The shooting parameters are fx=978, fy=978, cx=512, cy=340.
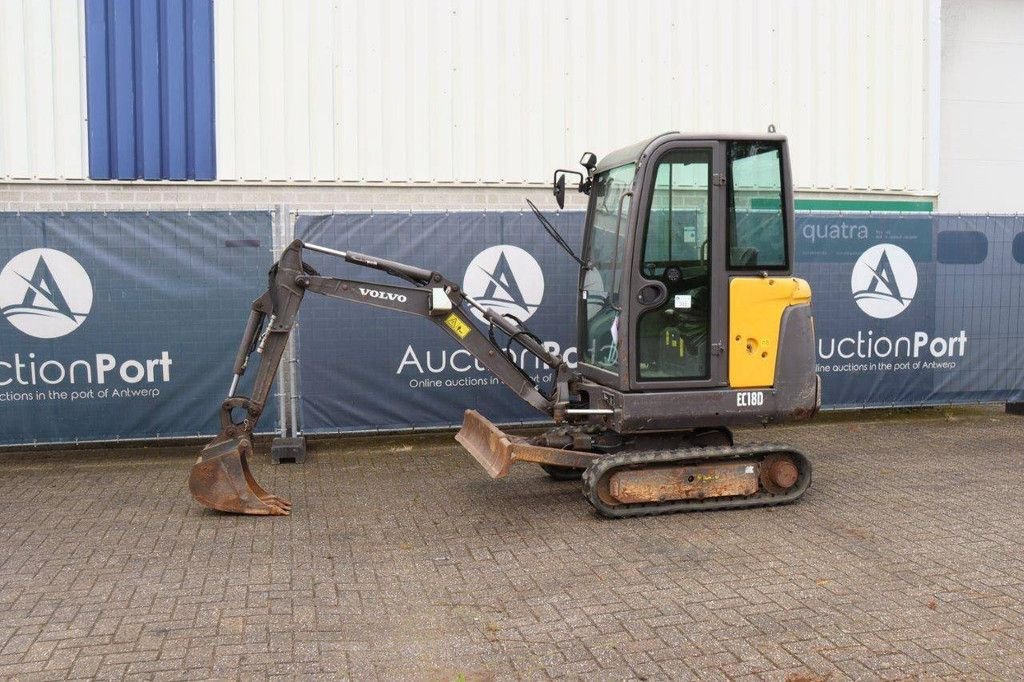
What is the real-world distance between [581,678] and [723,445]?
Result: 11.6 ft

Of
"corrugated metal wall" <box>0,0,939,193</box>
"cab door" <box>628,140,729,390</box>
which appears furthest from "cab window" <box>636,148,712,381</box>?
"corrugated metal wall" <box>0,0,939,193</box>

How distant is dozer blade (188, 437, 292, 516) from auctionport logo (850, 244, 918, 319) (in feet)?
22.0

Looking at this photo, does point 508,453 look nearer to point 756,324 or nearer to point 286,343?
point 286,343

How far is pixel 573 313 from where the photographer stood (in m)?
9.95

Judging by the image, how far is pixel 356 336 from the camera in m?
9.61

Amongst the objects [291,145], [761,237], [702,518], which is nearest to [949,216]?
[761,237]

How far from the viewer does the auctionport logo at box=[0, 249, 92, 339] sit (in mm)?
9062

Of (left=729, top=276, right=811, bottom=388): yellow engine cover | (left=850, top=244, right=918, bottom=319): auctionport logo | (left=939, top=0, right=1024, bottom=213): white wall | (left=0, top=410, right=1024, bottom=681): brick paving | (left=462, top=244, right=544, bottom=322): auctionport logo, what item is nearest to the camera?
(left=0, top=410, right=1024, bottom=681): brick paving

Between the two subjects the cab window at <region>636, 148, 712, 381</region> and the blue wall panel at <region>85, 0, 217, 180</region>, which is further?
the blue wall panel at <region>85, 0, 217, 180</region>

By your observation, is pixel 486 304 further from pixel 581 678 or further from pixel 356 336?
pixel 581 678

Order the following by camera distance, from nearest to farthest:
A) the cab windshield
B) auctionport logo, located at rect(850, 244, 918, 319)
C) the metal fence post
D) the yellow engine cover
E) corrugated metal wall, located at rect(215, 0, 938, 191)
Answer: the yellow engine cover → the cab windshield → the metal fence post → auctionport logo, located at rect(850, 244, 918, 319) → corrugated metal wall, located at rect(215, 0, 938, 191)

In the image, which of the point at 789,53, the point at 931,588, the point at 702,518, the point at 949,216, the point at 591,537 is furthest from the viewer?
the point at 789,53

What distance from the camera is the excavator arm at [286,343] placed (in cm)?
715

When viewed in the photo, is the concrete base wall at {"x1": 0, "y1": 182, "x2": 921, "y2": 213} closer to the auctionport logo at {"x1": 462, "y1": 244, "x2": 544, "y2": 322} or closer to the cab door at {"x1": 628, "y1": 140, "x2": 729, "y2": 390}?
the auctionport logo at {"x1": 462, "y1": 244, "x2": 544, "y2": 322}
